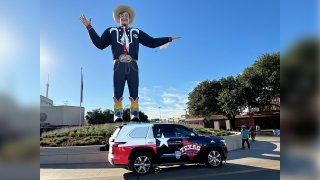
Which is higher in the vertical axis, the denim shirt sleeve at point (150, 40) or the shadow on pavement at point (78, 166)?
the denim shirt sleeve at point (150, 40)

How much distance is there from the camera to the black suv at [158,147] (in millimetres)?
9148

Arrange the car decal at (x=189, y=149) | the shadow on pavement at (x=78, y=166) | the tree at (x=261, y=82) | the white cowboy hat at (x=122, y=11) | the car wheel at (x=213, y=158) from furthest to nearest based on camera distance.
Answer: the tree at (x=261, y=82)
the white cowboy hat at (x=122, y=11)
the shadow on pavement at (x=78, y=166)
the car wheel at (x=213, y=158)
the car decal at (x=189, y=149)

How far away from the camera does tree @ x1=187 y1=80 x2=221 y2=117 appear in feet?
145

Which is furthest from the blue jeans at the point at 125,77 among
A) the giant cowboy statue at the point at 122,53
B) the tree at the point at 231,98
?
the tree at the point at 231,98

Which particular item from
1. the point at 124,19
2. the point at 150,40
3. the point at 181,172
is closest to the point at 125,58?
the point at 150,40

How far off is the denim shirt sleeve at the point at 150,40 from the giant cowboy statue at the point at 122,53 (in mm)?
294

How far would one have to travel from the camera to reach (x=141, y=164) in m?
9.22

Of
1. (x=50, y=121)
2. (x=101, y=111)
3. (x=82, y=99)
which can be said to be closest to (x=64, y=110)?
(x=50, y=121)

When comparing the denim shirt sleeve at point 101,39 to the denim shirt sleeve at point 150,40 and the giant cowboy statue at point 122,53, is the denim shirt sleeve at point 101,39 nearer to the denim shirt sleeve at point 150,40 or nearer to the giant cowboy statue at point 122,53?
the giant cowboy statue at point 122,53

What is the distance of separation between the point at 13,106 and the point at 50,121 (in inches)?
1490

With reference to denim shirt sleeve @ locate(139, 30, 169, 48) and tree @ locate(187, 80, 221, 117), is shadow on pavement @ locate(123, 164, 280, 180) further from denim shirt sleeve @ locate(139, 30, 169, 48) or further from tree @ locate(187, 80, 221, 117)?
tree @ locate(187, 80, 221, 117)

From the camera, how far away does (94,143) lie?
44.3 ft

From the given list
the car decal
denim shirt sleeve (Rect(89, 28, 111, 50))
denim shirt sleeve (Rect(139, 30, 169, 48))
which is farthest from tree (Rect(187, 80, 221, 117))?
the car decal

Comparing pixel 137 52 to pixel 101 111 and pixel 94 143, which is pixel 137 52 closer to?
pixel 94 143
